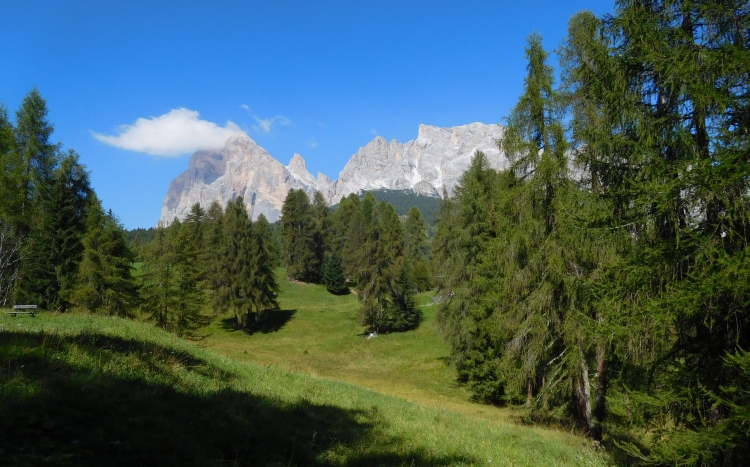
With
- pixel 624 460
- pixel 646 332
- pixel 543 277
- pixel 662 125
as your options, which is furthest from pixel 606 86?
pixel 624 460

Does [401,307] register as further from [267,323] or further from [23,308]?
[23,308]

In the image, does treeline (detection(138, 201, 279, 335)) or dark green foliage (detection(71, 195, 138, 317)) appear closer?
dark green foliage (detection(71, 195, 138, 317))

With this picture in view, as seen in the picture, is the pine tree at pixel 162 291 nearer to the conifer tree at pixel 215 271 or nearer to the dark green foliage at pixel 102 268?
the dark green foliage at pixel 102 268

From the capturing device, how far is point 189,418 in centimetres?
690

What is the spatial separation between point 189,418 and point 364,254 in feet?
135

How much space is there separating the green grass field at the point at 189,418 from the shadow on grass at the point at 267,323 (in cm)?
3739

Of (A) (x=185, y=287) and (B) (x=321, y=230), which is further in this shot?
(B) (x=321, y=230)

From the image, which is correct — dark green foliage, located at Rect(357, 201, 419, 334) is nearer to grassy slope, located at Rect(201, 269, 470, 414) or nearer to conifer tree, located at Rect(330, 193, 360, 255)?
grassy slope, located at Rect(201, 269, 470, 414)

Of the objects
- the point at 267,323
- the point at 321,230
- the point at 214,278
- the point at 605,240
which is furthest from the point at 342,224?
the point at 605,240

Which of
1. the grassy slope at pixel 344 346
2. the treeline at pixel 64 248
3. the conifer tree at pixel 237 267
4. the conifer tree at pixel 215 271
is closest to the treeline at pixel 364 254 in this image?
the grassy slope at pixel 344 346

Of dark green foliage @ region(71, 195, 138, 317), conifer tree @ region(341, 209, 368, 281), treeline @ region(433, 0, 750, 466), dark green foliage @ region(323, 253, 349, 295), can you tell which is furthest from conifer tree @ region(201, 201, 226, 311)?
treeline @ region(433, 0, 750, 466)

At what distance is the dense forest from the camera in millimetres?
6648

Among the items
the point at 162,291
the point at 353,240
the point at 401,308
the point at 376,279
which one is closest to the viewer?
the point at 162,291

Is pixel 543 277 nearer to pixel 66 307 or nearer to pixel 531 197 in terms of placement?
pixel 531 197
